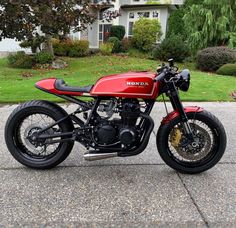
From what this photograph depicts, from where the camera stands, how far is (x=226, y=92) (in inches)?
307

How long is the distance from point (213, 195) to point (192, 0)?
65.6 ft

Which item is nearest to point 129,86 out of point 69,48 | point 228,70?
point 228,70

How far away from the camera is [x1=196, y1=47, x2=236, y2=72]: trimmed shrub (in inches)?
516

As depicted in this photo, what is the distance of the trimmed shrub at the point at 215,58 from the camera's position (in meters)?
13.1

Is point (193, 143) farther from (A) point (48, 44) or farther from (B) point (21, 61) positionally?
(A) point (48, 44)

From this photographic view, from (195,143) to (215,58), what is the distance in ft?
34.6

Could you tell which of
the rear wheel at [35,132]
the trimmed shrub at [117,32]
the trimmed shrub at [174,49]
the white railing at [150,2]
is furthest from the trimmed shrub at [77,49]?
the rear wheel at [35,132]

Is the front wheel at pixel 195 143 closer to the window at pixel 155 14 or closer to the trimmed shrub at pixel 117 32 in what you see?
the trimmed shrub at pixel 117 32

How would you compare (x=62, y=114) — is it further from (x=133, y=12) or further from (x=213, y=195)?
(x=133, y=12)

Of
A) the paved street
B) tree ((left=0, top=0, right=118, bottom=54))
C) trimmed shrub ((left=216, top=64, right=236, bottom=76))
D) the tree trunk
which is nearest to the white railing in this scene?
the tree trunk

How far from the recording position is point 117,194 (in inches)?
119

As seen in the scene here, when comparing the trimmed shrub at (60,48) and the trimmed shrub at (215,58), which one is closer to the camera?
the trimmed shrub at (215,58)

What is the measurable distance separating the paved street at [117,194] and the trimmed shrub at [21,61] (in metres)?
10.1

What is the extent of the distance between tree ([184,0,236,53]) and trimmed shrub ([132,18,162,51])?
4594 mm
